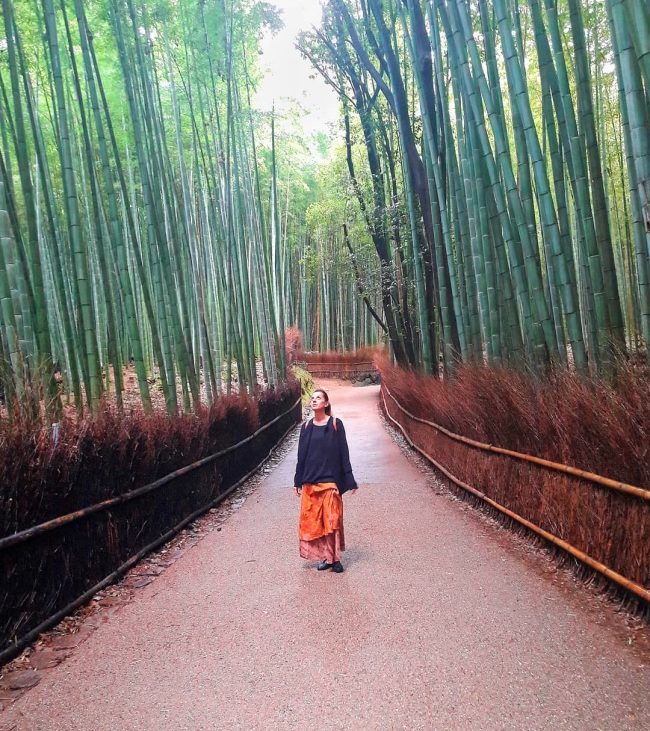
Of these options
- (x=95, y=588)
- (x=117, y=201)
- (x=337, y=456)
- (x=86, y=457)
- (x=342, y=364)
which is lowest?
(x=95, y=588)

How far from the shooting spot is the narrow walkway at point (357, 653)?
1.82m

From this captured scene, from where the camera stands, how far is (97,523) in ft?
9.93

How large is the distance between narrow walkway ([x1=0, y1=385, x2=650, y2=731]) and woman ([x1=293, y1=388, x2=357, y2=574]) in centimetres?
14

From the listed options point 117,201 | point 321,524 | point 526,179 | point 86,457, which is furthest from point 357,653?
point 117,201

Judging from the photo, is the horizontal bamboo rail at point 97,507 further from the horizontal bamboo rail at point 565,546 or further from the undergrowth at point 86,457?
the horizontal bamboo rail at point 565,546

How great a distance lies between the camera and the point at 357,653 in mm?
2217

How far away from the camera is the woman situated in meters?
3.28

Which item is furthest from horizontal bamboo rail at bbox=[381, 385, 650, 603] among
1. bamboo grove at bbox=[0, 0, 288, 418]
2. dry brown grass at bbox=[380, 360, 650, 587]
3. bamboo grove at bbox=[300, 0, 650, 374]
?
bamboo grove at bbox=[0, 0, 288, 418]

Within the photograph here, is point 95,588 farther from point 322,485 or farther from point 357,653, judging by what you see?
point 357,653

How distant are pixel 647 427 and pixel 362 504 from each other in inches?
118

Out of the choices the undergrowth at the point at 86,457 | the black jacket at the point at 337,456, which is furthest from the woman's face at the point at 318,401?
the undergrowth at the point at 86,457

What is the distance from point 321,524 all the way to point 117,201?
190 inches

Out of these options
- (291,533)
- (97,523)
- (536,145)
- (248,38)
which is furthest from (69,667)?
(248,38)

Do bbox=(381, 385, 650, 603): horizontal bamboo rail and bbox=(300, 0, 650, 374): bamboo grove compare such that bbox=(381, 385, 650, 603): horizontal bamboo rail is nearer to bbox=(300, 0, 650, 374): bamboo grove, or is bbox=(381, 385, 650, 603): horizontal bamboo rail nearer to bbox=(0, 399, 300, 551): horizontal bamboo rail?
bbox=(300, 0, 650, 374): bamboo grove
